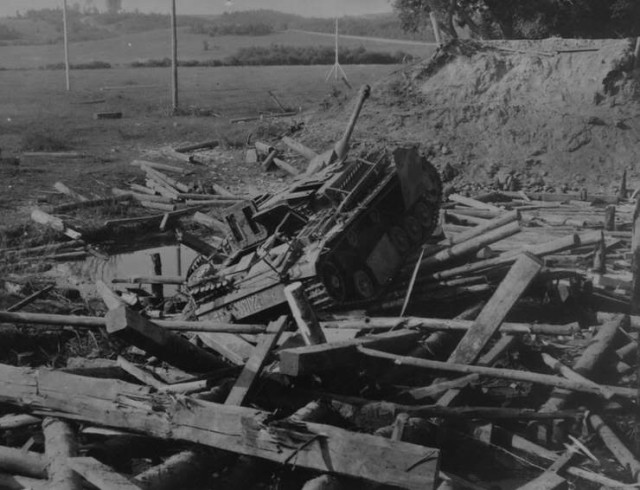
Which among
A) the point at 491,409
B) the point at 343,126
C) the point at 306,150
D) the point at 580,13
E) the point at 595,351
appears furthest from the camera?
the point at 580,13

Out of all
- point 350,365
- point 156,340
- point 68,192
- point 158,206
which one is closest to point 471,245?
point 350,365

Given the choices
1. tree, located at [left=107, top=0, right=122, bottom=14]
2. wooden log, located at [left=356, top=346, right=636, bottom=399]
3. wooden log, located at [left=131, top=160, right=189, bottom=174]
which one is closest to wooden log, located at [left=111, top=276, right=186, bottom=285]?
wooden log, located at [left=356, top=346, right=636, bottom=399]

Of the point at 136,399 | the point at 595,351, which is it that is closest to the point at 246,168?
the point at 595,351

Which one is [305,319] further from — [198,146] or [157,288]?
[198,146]

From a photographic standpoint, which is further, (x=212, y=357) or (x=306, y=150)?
(x=306, y=150)

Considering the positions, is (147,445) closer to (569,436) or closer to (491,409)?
(491,409)

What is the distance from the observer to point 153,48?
2675 inches

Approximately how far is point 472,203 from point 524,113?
6433 millimetres

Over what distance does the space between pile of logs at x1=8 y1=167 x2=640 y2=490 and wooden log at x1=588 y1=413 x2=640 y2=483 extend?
0.02 metres

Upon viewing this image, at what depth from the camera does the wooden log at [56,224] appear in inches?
691

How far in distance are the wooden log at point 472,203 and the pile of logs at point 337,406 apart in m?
8.09

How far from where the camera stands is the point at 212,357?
791 cm

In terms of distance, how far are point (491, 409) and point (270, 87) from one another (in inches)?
1618

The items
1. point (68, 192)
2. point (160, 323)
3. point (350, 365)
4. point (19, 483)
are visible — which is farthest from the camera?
point (68, 192)
